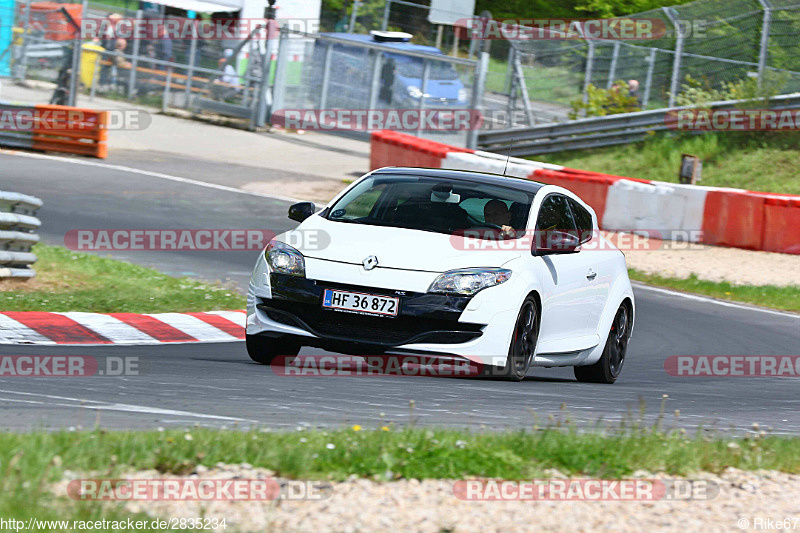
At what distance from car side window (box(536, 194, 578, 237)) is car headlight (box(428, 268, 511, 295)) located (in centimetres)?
105

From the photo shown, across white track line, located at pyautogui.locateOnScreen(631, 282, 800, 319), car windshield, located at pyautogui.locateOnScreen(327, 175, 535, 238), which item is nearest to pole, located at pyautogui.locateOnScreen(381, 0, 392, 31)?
white track line, located at pyautogui.locateOnScreen(631, 282, 800, 319)

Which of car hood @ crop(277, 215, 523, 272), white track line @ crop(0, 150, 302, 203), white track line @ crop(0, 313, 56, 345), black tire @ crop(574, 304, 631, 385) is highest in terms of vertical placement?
car hood @ crop(277, 215, 523, 272)

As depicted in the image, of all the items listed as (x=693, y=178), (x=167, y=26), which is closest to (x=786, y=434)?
(x=693, y=178)

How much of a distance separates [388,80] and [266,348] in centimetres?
2186

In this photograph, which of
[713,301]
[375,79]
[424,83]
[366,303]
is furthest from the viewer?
[375,79]

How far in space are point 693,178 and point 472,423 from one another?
1615 cm

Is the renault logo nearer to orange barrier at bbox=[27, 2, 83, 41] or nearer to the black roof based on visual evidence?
the black roof

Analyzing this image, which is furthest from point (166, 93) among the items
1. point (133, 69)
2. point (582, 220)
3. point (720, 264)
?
point (582, 220)

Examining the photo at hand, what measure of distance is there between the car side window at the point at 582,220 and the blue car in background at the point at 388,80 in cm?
1911

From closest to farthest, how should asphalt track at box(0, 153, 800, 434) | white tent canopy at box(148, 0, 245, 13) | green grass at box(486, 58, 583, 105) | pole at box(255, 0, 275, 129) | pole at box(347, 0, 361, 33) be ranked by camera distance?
asphalt track at box(0, 153, 800, 434) < green grass at box(486, 58, 583, 105) < pole at box(255, 0, 275, 129) < white tent canopy at box(148, 0, 245, 13) < pole at box(347, 0, 361, 33)

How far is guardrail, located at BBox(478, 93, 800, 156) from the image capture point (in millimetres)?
25594

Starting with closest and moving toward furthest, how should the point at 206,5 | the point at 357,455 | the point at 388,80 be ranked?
1. the point at 357,455
2. the point at 388,80
3. the point at 206,5

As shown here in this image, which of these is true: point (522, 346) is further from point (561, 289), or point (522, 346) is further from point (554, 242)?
point (554, 242)

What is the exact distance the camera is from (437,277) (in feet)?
25.9
